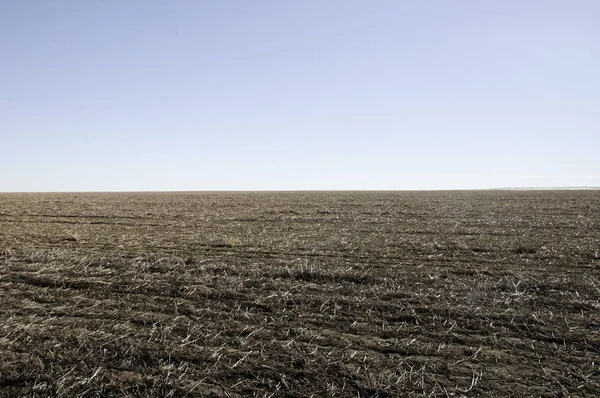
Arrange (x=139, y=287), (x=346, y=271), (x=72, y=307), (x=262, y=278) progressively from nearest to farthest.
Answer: (x=72, y=307) < (x=139, y=287) < (x=262, y=278) < (x=346, y=271)

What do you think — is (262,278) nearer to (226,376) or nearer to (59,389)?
(226,376)

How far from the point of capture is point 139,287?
7867 millimetres

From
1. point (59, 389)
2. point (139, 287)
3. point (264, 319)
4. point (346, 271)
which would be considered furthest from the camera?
point (346, 271)

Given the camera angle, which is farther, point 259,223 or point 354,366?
point 259,223

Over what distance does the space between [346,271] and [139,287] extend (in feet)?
14.2

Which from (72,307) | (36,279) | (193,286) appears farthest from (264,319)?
(36,279)

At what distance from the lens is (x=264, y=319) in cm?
628

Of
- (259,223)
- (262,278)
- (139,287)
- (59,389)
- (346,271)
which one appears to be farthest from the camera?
(259,223)

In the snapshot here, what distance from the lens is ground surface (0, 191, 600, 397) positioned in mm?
4574

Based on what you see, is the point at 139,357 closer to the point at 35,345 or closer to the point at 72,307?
the point at 35,345

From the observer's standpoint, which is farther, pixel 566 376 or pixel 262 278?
pixel 262 278

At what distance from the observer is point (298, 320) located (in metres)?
6.27

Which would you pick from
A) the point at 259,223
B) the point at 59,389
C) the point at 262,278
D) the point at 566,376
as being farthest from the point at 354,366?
the point at 259,223

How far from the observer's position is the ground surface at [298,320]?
15.0 feet
